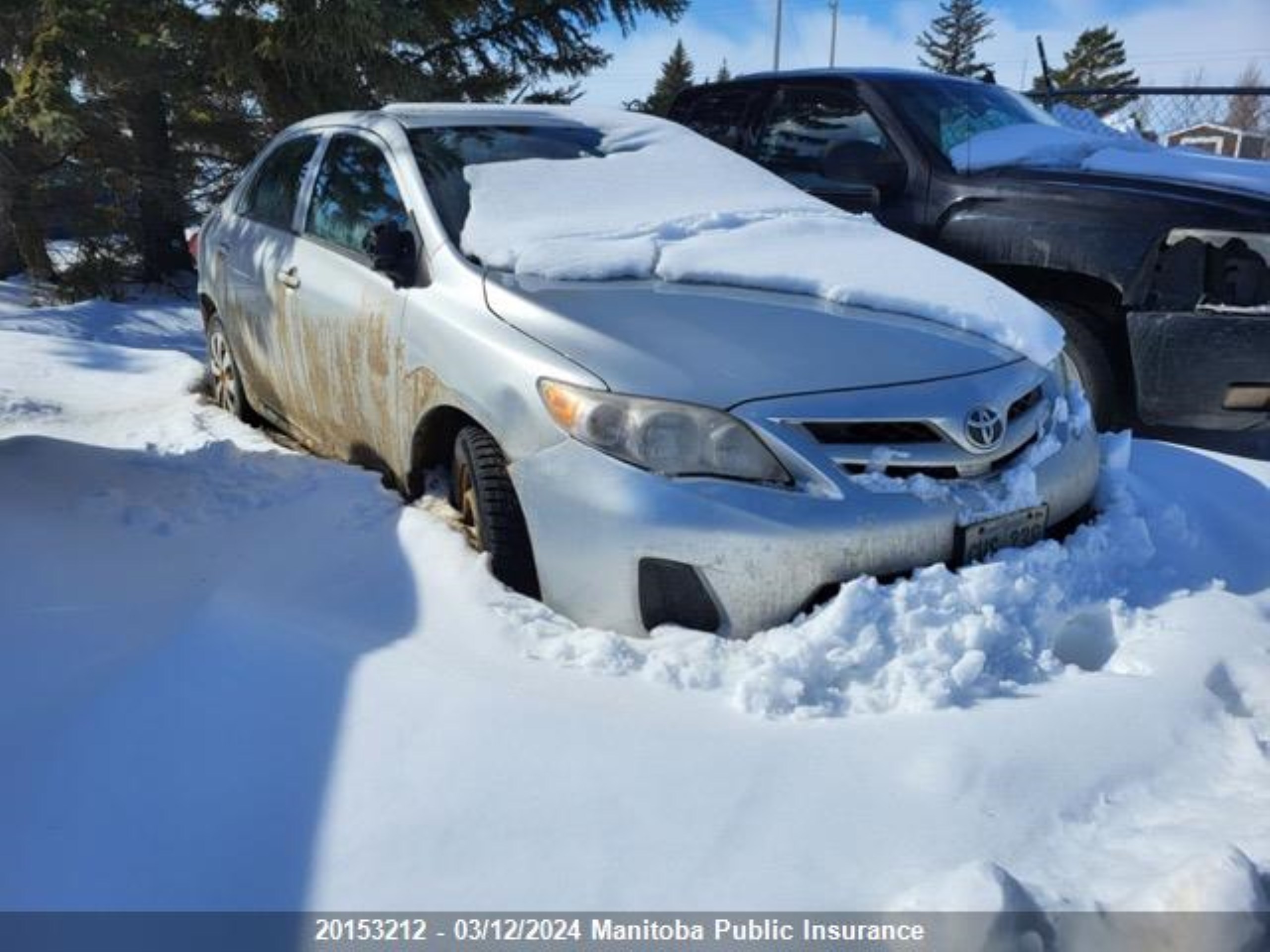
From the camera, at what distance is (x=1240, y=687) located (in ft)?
6.95

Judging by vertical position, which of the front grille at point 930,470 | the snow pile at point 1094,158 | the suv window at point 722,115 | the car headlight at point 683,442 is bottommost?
the front grille at point 930,470

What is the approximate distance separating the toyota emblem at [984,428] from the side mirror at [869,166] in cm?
260

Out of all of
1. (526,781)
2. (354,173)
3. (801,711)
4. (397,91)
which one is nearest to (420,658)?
(526,781)

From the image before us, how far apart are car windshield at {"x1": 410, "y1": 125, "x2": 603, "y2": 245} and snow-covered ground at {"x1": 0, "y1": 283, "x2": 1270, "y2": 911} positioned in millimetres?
1052

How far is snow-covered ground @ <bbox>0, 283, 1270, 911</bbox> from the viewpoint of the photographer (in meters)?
1.62

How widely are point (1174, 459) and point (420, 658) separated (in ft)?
9.21

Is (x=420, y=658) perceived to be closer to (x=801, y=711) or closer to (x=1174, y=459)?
(x=801, y=711)

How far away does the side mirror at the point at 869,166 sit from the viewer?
474 cm

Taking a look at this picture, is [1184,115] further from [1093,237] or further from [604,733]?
[604,733]

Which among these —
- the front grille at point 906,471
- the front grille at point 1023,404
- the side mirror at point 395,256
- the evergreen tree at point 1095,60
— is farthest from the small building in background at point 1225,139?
the evergreen tree at point 1095,60

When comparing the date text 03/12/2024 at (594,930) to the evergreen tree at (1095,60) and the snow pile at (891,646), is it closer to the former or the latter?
the snow pile at (891,646)

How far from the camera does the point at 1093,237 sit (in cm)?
405

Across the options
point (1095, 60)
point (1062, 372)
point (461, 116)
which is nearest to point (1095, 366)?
point (1062, 372)

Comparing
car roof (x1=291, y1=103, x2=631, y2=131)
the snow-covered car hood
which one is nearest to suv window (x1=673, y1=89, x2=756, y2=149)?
car roof (x1=291, y1=103, x2=631, y2=131)
